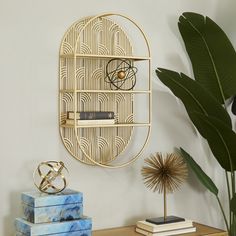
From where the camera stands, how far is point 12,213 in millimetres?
2541

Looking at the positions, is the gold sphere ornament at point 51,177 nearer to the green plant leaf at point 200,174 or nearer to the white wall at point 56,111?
the white wall at point 56,111

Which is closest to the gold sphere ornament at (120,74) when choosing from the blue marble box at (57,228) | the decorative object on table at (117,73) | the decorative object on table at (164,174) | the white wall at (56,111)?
the decorative object on table at (117,73)

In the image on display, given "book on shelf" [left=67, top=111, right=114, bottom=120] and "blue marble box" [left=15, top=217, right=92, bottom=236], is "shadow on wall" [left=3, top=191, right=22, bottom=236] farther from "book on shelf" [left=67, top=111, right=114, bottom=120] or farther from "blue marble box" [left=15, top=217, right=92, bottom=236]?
"book on shelf" [left=67, top=111, right=114, bottom=120]

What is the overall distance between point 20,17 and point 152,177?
99 centimetres

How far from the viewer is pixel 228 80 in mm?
2914

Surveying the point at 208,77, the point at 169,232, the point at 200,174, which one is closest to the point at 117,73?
the point at 208,77

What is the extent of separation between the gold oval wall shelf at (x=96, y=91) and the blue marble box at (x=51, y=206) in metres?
0.30

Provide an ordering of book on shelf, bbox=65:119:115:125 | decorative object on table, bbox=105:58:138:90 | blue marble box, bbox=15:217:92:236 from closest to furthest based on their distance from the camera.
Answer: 1. blue marble box, bbox=15:217:92:236
2. book on shelf, bbox=65:119:115:125
3. decorative object on table, bbox=105:58:138:90

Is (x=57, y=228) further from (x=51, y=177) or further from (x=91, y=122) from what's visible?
(x=91, y=122)

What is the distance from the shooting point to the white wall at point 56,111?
8.29 feet

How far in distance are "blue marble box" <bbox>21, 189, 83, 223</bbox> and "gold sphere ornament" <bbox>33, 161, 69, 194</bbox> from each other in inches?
1.8

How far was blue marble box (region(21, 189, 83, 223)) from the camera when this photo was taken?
2.32m

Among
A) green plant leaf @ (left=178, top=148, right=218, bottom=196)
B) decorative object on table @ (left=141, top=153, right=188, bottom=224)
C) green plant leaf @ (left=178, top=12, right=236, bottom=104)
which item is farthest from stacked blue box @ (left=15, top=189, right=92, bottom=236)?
green plant leaf @ (left=178, top=12, right=236, bottom=104)

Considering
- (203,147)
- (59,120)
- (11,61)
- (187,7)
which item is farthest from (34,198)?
(187,7)
